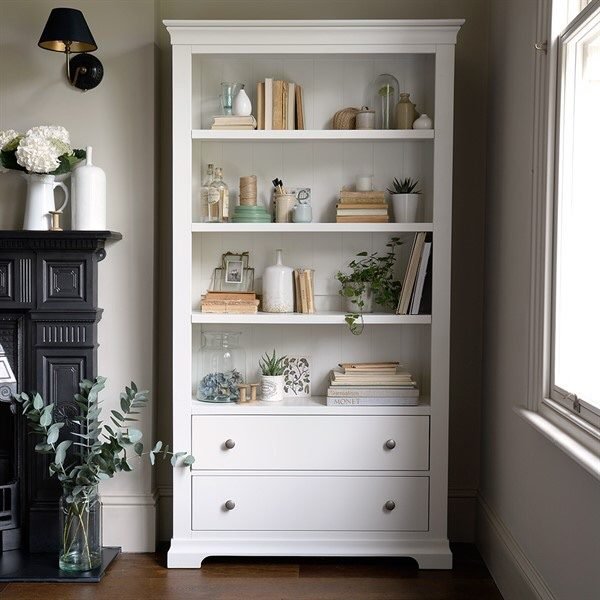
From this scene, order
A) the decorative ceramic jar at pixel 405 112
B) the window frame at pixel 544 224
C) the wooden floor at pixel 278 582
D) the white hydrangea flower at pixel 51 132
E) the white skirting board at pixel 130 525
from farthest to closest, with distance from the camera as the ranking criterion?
the white skirting board at pixel 130 525, the decorative ceramic jar at pixel 405 112, the white hydrangea flower at pixel 51 132, the wooden floor at pixel 278 582, the window frame at pixel 544 224

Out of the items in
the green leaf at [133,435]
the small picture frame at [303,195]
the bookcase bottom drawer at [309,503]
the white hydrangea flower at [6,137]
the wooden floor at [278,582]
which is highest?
the white hydrangea flower at [6,137]

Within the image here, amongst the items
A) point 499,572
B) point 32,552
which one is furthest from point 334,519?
point 32,552

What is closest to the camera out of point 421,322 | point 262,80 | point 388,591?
point 388,591

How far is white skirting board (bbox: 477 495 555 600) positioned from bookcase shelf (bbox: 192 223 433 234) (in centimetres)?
119

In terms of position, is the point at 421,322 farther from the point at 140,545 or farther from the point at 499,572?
the point at 140,545

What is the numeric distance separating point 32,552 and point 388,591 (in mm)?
1455

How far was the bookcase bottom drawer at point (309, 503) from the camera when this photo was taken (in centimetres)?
325

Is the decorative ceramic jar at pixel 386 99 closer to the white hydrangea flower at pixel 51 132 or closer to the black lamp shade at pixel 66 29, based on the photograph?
the black lamp shade at pixel 66 29

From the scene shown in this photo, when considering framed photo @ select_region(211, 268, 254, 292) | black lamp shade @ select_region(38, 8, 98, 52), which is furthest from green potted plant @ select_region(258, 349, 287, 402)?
black lamp shade @ select_region(38, 8, 98, 52)

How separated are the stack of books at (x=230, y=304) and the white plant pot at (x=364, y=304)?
0.39 metres

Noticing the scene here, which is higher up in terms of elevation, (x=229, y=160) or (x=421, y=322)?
(x=229, y=160)

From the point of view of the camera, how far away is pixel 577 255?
245 cm

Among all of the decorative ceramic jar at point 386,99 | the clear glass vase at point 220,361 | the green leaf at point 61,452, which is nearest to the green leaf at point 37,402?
the green leaf at point 61,452

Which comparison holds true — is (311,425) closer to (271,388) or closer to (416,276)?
(271,388)
